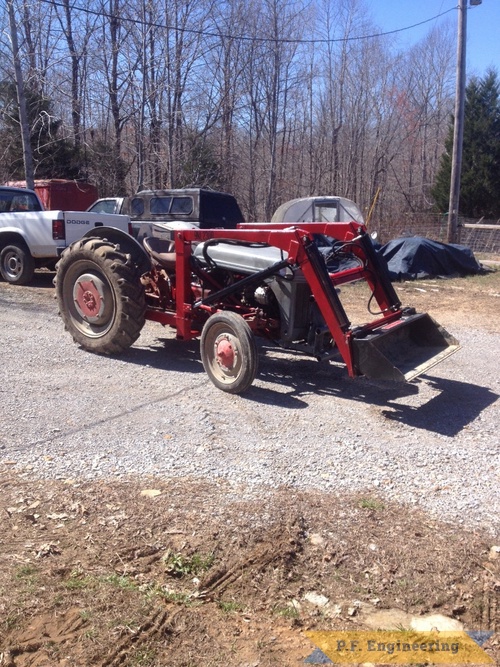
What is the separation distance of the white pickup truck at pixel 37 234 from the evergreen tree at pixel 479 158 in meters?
20.7

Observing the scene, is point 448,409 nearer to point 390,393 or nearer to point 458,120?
point 390,393

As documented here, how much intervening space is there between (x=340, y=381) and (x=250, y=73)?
927 inches

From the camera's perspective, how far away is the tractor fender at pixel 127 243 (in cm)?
767

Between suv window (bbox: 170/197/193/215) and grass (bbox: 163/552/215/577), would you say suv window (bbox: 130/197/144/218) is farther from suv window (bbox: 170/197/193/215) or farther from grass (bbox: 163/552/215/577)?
grass (bbox: 163/552/215/577)

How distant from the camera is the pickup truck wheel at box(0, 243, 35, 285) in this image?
12672 mm

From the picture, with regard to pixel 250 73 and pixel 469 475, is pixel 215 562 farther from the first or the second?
pixel 250 73

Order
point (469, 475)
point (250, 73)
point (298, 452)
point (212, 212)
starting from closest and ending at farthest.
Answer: point (469, 475), point (298, 452), point (212, 212), point (250, 73)

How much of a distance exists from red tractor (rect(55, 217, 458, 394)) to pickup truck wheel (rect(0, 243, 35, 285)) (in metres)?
5.16

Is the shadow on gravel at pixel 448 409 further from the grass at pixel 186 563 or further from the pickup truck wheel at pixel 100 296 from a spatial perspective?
the pickup truck wheel at pixel 100 296

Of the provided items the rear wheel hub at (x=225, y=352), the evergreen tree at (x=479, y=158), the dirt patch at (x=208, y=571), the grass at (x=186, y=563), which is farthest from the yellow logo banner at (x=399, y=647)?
the evergreen tree at (x=479, y=158)

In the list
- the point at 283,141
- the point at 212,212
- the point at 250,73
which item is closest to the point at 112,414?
the point at 212,212

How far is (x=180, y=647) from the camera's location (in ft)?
9.37

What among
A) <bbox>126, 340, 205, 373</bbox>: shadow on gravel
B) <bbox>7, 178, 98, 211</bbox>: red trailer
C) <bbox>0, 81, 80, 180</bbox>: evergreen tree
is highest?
<bbox>0, 81, 80, 180</bbox>: evergreen tree

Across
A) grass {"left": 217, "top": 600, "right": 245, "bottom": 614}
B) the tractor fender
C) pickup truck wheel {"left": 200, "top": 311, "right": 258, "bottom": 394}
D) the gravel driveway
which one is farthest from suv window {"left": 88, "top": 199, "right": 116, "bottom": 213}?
grass {"left": 217, "top": 600, "right": 245, "bottom": 614}
